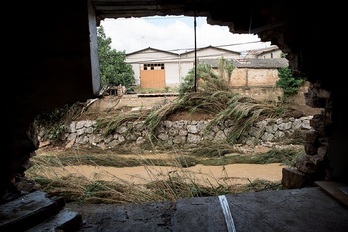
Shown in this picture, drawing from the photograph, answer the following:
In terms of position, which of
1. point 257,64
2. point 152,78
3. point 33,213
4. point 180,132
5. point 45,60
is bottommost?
point 180,132

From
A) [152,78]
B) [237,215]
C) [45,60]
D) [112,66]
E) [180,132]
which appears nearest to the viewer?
[45,60]

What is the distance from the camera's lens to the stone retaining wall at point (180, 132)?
9.11 metres

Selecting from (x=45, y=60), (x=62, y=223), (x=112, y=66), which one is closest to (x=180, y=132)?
(x=112, y=66)

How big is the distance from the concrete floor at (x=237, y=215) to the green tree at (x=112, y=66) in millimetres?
11411

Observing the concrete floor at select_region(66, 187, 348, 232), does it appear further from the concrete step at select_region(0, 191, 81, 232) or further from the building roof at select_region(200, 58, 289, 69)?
the building roof at select_region(200, 58, 289, 69)

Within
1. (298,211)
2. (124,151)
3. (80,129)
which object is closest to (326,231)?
(298,211)

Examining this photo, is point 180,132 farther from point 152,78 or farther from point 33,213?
point 152,78

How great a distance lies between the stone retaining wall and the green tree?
4107mm

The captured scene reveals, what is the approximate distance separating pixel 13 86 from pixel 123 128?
25.5 feet

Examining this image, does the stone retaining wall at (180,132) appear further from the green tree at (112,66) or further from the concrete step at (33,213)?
the concrete step at (33,213)

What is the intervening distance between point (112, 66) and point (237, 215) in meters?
12.9

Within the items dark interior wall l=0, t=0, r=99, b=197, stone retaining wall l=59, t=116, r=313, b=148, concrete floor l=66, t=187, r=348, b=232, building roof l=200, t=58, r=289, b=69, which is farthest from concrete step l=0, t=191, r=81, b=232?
building roof l=200, t=58, r=289, b=69

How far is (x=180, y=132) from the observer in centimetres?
952

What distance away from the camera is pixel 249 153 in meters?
7.91
